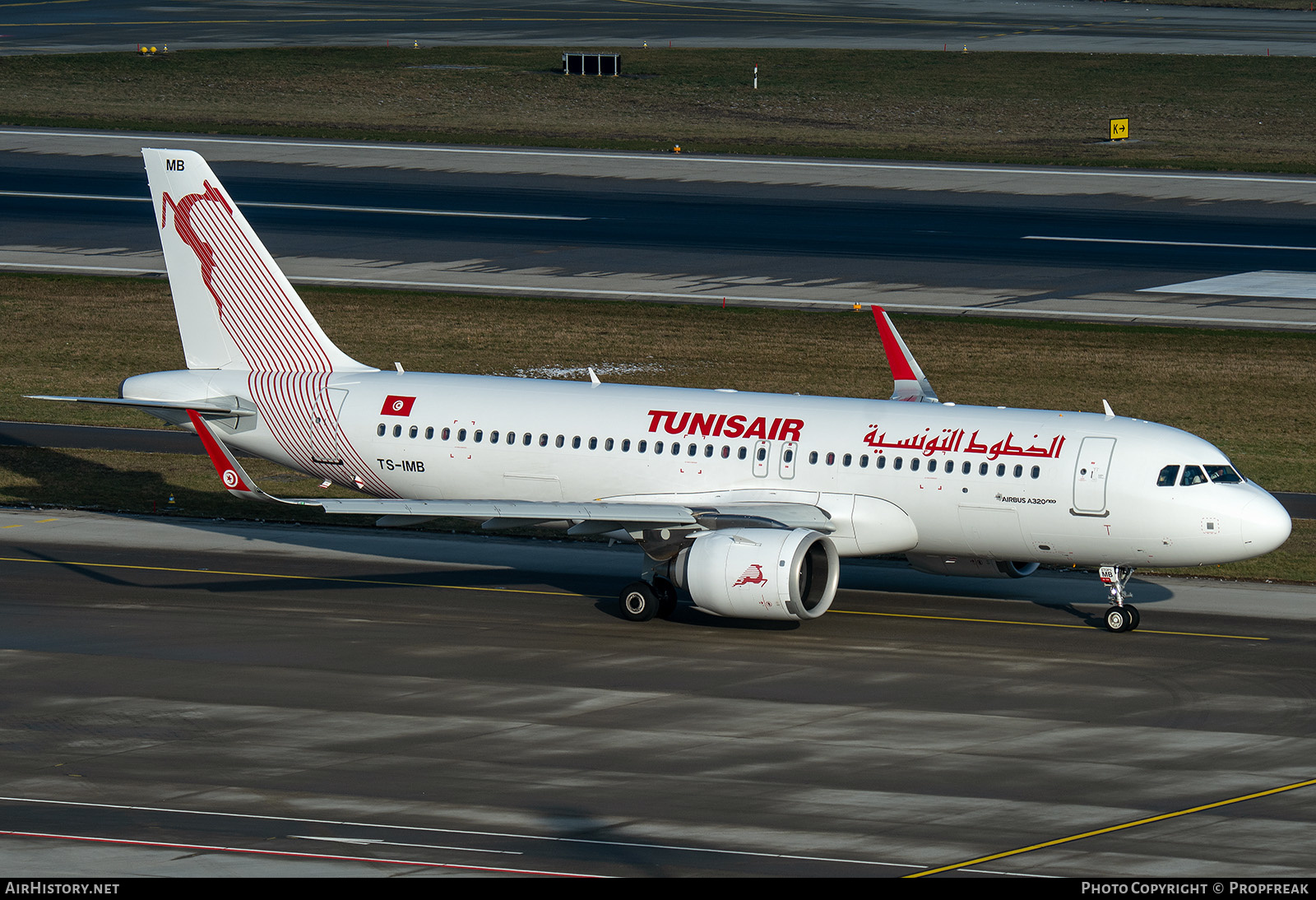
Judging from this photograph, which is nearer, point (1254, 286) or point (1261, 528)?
point (1261, 528)

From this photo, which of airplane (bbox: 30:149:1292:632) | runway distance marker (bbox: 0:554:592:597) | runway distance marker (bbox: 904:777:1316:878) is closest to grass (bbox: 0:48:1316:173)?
airplane (bbox: 30:149:1292:632)

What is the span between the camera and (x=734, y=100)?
112500 mm

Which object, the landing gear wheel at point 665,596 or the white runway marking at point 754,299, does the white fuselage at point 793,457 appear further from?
the white runway marking at point 754,299

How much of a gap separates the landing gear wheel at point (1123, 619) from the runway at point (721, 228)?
96.5 feet

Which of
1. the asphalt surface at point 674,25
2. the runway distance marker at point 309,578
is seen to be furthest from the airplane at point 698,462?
the asphalt surface at point 674,25

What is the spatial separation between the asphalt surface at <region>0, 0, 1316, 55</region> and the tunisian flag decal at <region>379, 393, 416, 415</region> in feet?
310

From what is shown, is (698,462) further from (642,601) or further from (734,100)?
(734,100)

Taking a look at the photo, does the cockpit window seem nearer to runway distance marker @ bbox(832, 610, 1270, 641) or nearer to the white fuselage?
the white fuselage

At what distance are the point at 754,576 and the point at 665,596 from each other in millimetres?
3476

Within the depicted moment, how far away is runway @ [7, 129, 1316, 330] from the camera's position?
226 ft

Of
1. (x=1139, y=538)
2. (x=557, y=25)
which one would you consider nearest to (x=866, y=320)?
(x=1139, y=538)

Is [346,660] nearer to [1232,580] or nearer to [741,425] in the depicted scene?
[741,425]

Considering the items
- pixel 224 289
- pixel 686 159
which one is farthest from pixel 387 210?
pixel 224 289

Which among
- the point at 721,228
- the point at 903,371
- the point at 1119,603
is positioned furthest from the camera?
the point at 721,228
